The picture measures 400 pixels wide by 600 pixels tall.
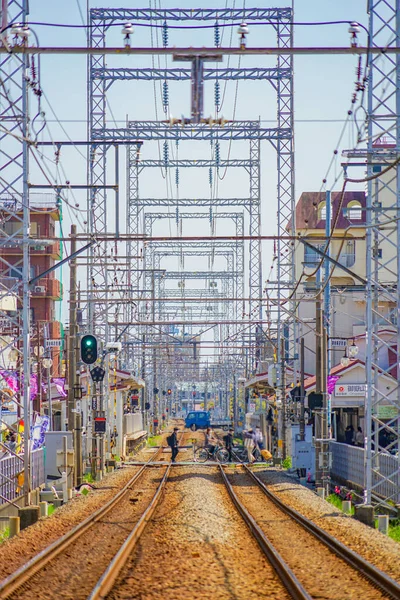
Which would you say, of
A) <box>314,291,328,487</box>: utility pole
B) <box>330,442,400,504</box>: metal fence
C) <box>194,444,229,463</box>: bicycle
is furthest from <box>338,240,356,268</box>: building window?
<box>314,291,328,487</box>: utility pole

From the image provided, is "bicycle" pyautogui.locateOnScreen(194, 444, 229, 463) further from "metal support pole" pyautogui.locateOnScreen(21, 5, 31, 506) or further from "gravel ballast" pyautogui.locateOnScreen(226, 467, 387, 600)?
"metal support pole" pyautogui.locateOnScreen(21, 5, 31, 506)

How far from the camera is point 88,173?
1147 inches

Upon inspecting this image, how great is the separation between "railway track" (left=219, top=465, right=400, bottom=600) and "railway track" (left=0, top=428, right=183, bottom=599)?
222 centimetres

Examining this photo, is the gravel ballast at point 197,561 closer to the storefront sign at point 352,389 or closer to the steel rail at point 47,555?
the steel rail at point 47,555

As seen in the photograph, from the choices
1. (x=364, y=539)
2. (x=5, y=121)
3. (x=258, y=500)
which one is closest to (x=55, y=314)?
(x=258, y=500)

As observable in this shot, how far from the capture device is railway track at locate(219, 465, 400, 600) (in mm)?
10320

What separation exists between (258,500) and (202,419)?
184ft

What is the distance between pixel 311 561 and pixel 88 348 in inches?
458

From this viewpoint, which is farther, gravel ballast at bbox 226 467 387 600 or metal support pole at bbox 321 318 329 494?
metal support pole at bbox 321 318 329 494

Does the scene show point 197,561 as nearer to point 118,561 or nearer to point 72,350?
point 118,561

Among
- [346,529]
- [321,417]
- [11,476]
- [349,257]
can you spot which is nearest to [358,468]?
[321,417]

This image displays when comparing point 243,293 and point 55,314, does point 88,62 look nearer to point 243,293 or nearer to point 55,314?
point 243,293

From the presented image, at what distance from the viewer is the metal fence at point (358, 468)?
20.5 meters

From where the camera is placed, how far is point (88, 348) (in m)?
23.1
